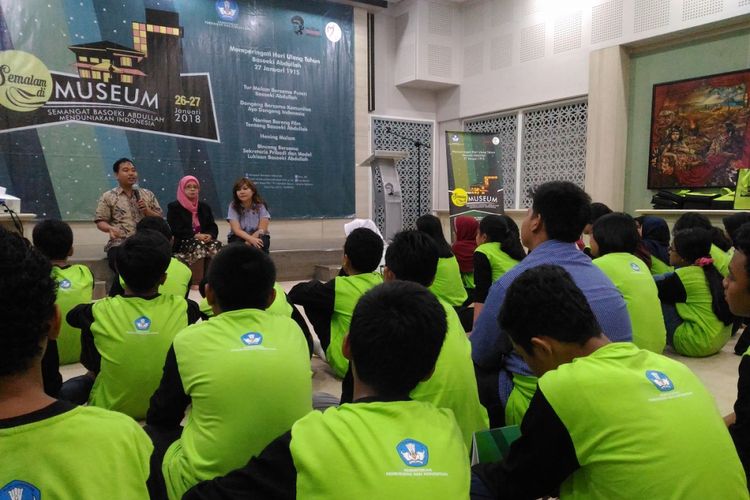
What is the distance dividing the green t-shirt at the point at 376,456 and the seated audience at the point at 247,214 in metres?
4.05

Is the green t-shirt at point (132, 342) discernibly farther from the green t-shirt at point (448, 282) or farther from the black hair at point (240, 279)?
the green t-shirt at point (448, 282)

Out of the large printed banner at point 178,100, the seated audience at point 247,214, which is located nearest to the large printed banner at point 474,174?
the large printed banner at point 178,100

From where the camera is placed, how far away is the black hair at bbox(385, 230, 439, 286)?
1895 millimetres

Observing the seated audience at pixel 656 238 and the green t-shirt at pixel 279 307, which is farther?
the seated audience at pixel 656 238

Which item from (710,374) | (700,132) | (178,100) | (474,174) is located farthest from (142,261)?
(700,132)

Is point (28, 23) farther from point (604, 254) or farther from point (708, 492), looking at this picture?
point (708, 492)

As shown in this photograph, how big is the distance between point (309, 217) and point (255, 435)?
593 cm

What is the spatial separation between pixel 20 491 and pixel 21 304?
23 centimetres

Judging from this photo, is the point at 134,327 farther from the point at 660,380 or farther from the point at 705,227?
the point at 705,227

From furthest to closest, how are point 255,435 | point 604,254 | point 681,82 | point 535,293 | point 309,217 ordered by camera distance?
point 309,217
point 681,82
point 604,254
point 255,435
point 535,293

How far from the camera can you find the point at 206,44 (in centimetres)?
632

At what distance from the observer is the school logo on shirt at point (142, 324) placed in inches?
68.7

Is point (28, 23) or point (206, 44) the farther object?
point (206, 44)

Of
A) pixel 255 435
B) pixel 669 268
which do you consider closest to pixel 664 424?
pixel 255 435
